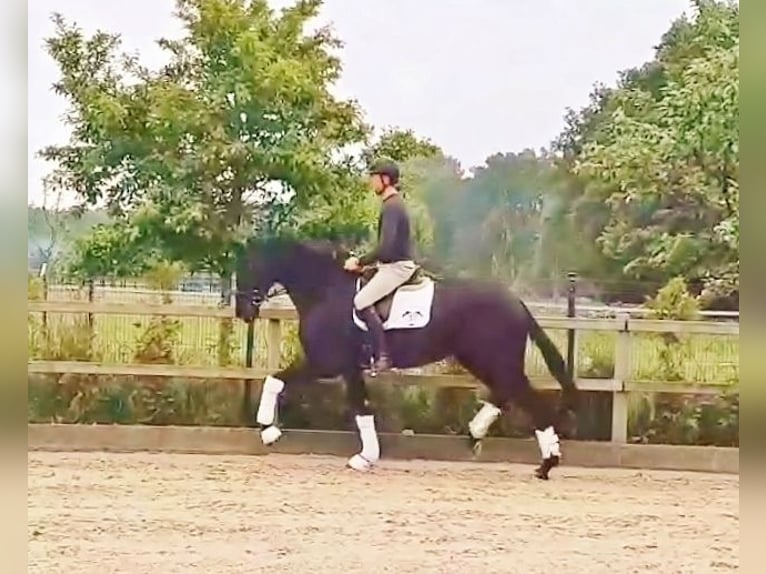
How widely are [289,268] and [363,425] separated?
0.41m

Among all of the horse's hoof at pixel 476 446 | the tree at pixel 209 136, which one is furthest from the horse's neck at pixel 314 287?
the horse's hoof at pixel 476 446

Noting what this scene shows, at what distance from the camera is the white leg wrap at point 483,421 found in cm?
274

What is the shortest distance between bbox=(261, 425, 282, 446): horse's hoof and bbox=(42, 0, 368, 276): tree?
1.31 ft

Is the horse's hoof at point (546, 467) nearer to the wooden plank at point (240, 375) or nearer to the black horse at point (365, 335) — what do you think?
the black horse at point (365, 335)

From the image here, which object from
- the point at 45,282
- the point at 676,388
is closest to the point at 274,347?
the point at 45,282

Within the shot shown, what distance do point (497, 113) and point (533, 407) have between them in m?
0.69

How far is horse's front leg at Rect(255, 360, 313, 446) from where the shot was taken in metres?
2.76

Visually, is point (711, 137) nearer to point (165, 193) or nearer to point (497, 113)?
point (497, 113)

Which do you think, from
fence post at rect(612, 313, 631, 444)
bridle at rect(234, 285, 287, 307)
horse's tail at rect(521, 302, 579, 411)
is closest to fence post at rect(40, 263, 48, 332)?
bridle at rect(234, 285, 287, 307)

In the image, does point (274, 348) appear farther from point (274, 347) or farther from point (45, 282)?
point (45, 282)

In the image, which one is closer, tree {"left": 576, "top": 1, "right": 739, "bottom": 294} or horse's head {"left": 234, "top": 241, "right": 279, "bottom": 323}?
tree {"left": 576, "top": 1, "right": 739, "bottom": 294}

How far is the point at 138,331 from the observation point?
2758mm

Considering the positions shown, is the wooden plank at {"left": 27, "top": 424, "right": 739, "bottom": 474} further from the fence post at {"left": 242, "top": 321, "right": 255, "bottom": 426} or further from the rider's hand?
the rider's hand
